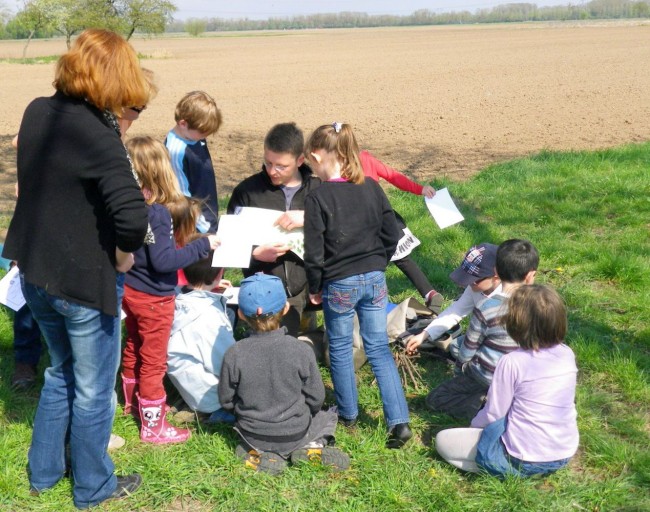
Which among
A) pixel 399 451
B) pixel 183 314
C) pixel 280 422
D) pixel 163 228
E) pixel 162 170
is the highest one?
pixel 162 170

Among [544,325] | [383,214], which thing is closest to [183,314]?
[383,214]

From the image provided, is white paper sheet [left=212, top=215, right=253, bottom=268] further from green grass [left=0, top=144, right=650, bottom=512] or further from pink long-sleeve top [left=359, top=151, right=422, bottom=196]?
pink long-sleeve top [left=359, top=151, right=422, bottom=196]

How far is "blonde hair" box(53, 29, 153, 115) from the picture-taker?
102 inches

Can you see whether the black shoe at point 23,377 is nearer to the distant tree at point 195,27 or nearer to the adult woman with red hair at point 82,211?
the adult woman with red hair at point 82,211

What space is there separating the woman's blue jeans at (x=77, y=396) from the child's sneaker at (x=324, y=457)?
2.80 ft

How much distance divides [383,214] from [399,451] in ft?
3.96

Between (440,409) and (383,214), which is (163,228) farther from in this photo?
Result: (440,409)

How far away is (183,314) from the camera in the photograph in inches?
154

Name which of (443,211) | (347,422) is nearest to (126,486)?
(347,422)

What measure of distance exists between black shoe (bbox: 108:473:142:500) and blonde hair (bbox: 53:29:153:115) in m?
1.73

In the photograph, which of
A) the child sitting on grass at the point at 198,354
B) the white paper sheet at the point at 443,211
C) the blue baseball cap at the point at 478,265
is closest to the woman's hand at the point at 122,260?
the child sitting on grass at the point at 198,354

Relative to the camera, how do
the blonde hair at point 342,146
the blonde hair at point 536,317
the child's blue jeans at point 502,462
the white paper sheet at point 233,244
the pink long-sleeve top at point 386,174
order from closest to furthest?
the blonde hair at point 536,317, the child's blue jeans at point 502,462, the blonde hair at point 342,146, the white paper sheet at point 233,244, the pink long-sleeve top at point 386,174

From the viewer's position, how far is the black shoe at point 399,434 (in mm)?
3615

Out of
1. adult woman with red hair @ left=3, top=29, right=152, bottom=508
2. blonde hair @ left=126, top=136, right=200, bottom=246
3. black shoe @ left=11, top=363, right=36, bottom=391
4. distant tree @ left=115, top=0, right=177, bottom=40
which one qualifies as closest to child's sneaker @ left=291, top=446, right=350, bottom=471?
adult woman with red hair @ left=3, top=29, right=152, bottom=508
